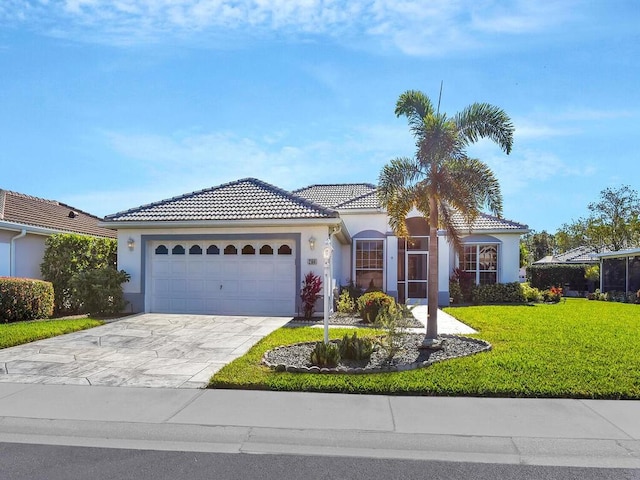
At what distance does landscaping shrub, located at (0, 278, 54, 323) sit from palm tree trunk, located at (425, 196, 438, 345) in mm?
11449

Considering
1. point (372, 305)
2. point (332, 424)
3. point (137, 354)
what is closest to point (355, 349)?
point (332, 424)

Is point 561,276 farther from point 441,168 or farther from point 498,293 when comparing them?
point 441,168

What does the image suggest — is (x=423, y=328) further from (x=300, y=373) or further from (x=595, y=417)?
(x=595, y=417)

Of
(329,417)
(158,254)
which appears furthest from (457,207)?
(158,254)

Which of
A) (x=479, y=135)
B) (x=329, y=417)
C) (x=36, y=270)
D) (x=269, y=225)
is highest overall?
(x=479, y=135)

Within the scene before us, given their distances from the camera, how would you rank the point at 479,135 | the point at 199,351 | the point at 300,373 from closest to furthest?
the point at 300,373 < the point at 199,351 < the point at 479,135

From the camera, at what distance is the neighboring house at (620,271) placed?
25.3 m

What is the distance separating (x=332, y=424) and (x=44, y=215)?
60.4ft

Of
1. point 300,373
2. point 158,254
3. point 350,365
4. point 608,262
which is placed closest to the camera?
point 300,373

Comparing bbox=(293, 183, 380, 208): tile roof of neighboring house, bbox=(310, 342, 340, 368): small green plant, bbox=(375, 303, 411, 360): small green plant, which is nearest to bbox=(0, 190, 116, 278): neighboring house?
bbox=(293, 183, 380, 208): tile roof of neighboring house

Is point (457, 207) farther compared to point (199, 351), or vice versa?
point (457, 207)

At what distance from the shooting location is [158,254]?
15.3 m

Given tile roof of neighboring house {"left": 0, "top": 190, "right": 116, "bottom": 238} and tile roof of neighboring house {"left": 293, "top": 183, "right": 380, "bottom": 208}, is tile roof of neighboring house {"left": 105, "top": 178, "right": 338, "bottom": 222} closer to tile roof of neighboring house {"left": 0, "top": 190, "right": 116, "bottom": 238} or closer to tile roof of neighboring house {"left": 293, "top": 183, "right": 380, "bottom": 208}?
tile roof of neighboring house {"left": 0, "top": 190, "right": 116, "bottom": 238}

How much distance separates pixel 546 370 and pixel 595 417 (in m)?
1.94
